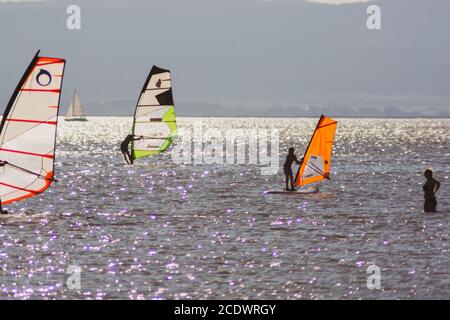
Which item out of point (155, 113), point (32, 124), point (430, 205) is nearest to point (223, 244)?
point (32, 124)

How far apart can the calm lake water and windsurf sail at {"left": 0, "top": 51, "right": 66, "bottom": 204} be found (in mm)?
1873

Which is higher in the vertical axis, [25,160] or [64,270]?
[25,160]

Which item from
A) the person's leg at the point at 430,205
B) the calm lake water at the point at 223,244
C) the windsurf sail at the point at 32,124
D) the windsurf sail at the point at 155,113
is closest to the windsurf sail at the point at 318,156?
the calm lake water at the point at 223,244

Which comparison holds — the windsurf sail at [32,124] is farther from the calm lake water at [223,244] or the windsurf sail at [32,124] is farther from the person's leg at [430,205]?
A: the person's leg at [430,205]

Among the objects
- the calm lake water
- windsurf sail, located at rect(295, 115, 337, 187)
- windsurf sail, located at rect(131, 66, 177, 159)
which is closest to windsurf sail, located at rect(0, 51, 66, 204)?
the calm lake water

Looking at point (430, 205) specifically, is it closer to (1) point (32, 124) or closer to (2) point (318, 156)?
(2) point (318, 156)

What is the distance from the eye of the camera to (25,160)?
99.1ft

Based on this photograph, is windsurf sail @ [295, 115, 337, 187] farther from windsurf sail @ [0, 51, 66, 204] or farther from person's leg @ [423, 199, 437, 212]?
windsurf sail @ [0, 51, 66, 204]

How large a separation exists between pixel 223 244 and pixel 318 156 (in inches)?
611

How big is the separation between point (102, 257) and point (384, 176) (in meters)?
38.0

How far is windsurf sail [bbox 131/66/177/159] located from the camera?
184 ft

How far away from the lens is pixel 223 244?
27.6 metres
